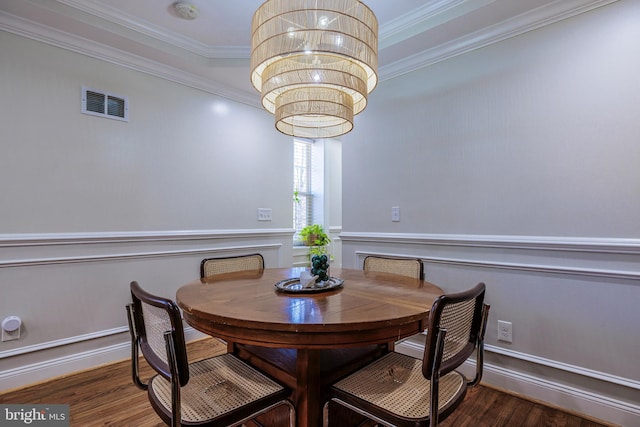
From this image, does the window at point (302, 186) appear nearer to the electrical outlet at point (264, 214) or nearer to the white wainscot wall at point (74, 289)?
the electrical outlet at point (264, 214)

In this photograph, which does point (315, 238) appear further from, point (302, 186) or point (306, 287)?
point (306, 287)

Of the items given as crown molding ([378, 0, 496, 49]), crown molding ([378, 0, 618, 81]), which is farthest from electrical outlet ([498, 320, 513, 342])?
crown molding ([378, 0, 496, 49])

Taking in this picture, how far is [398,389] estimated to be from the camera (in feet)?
3.82

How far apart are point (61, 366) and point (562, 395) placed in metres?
3.17

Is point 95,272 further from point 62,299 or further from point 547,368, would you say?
point 547,368

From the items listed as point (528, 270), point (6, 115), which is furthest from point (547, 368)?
point (6, 115)

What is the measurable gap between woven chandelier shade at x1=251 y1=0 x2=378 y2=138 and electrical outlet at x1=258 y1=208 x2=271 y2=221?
70.7 inches

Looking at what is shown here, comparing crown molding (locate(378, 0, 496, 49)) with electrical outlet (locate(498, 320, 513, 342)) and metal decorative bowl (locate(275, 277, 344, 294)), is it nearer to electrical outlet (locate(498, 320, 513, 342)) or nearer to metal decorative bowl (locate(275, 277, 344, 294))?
metal decorative bowl (locate(275, 277, 344, 294))

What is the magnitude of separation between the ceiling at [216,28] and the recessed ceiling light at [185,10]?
4 centimetres

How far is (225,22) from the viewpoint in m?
2.30

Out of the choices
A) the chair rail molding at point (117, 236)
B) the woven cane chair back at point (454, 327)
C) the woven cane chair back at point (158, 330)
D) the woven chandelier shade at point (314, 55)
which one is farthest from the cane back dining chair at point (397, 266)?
the chair rail molding at point (117, 236)

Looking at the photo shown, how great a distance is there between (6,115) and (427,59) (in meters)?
2.93

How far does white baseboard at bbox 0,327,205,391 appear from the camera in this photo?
1.96 m

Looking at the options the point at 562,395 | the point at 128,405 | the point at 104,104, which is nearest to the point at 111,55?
the point at 104,104
